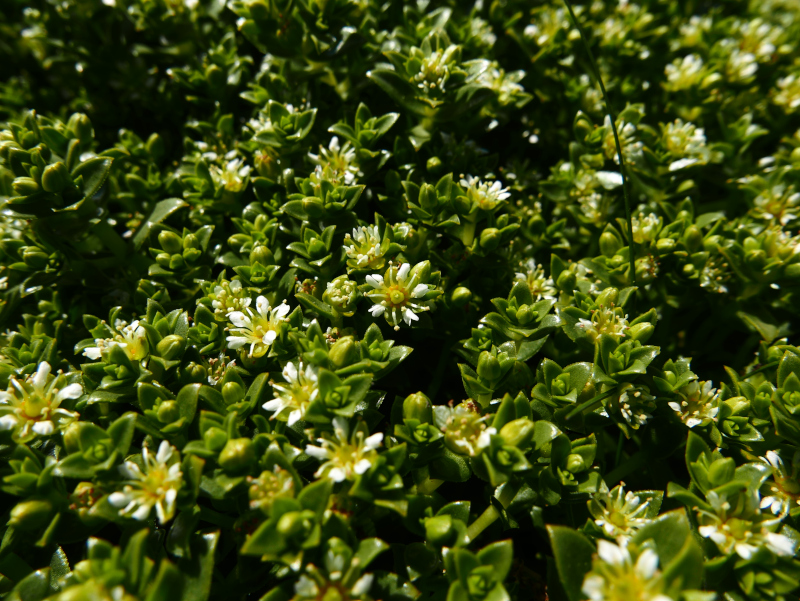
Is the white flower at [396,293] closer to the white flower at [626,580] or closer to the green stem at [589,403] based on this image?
the green stem at [589,403]

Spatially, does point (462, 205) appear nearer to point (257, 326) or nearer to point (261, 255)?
point (261, 255)

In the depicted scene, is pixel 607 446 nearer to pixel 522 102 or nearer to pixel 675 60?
pixel 522 102

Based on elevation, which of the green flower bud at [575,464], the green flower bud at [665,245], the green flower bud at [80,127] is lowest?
the green flower bud at [575,464]

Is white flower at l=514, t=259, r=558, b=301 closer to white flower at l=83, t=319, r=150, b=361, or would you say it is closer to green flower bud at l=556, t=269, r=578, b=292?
green flower bud at l=556, t=269, r=578, b=292

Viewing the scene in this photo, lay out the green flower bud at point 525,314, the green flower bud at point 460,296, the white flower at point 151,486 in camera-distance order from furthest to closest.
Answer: the green flower bud at point 460,296 < the green flower bud at point 525,314 < the white flower at point 151,486

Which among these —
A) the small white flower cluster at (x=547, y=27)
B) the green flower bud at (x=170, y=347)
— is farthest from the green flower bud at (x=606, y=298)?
the small white flower cluster at (x=547, y=27)

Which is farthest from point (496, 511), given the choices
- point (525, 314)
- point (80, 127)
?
point (80, 127)

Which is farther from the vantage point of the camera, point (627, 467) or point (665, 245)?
point (665, 245)
